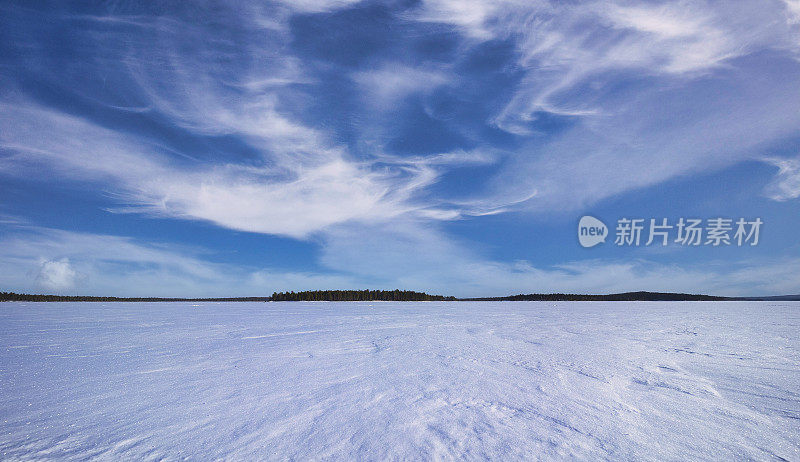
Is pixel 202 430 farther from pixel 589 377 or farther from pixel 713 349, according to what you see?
pixel 713 349

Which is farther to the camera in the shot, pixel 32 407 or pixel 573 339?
pixel 573 339

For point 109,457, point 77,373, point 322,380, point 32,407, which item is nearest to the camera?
point 109,457

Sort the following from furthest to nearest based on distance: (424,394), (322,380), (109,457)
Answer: (322,380), (424,394), (109,457)

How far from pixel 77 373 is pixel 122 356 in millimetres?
1428

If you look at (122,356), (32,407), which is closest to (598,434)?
(32,407)

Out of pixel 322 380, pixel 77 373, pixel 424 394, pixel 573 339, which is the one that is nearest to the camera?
pixel 424 394

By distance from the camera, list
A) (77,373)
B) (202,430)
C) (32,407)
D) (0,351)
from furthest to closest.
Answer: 1. (0,351)
2. (77,373)
3. (32,407)
4. (202,430)

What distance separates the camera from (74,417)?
3500 millimetres

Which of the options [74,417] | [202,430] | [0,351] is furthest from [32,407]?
[0,351]

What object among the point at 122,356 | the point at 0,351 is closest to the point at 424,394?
the point at 122,356

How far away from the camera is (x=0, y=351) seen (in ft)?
23.8

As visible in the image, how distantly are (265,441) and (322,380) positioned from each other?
1890 mm

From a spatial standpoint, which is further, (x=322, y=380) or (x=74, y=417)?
(x=322, y=380)

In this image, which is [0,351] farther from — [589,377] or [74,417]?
[589,377]
